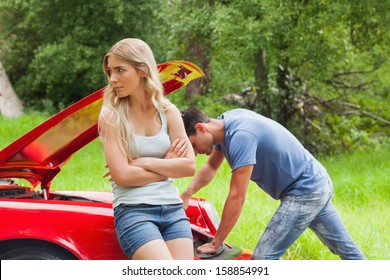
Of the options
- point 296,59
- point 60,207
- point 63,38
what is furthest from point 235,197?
point 63,38

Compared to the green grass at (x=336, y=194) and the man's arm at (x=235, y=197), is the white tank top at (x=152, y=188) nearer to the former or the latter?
the man's arm at (x=235, y=197)

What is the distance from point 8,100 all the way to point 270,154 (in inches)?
685

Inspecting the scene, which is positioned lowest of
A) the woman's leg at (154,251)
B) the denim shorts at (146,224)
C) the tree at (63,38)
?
the woman's leg at (154,251)

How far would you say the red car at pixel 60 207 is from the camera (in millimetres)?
3887

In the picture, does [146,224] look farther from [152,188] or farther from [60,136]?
[60,136]

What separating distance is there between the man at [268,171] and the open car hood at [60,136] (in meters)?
0.27

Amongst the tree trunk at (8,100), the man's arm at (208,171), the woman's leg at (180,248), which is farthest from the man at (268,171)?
the tree trunk at (8,100)

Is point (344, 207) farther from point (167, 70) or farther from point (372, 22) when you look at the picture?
point (372, 22)

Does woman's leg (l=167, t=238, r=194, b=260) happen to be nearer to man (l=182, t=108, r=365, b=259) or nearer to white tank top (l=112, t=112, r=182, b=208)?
white tank top (l=112, t=112, r=182, b=208)

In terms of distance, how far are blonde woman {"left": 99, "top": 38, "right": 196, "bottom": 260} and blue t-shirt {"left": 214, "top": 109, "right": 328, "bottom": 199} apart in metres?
0.43

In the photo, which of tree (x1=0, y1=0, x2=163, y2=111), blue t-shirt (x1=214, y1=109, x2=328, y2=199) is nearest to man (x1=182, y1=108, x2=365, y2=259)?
blue t-shirt (x1=214, y1=109, x2=328, y2=199)

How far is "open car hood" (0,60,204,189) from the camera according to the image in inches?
163
